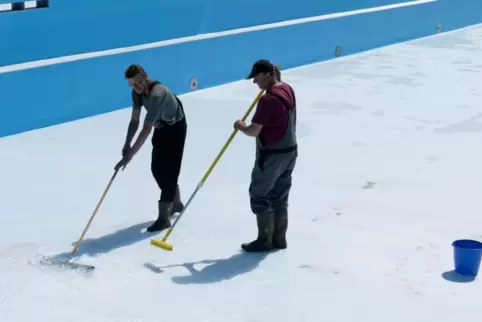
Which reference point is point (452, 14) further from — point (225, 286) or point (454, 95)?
point (225, 286)

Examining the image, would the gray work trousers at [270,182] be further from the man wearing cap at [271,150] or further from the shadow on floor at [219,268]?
the shadow on floor at [219,268]

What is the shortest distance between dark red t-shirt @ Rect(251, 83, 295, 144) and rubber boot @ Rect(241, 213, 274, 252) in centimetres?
53

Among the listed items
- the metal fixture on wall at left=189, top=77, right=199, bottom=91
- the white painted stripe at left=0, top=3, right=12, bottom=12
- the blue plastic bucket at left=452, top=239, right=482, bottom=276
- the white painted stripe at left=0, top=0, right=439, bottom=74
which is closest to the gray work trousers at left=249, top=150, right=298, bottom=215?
the blue plastic bucket at left=452, top=239, right=482, bottom=276

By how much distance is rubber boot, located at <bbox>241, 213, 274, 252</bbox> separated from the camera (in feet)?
17.7

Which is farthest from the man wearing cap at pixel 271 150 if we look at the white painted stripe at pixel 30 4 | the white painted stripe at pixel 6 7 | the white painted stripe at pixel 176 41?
the white painted stripe at pixel 30 4

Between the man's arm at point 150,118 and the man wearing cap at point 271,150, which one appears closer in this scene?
the man wearing cap at point 271,150

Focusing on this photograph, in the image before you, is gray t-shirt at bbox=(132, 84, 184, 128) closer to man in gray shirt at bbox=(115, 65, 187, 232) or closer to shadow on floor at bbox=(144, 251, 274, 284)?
man in gray shirt at bbox=(115, 65, 187, 232)

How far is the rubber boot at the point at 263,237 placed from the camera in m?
5.41

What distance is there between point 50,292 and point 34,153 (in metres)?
3.25

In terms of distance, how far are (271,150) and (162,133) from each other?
905 millimetres

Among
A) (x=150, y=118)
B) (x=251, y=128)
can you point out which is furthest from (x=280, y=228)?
(x=150, y=118)

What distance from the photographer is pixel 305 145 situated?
332 inches

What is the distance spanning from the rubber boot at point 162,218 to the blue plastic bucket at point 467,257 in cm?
202

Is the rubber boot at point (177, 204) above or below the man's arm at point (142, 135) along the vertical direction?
below
